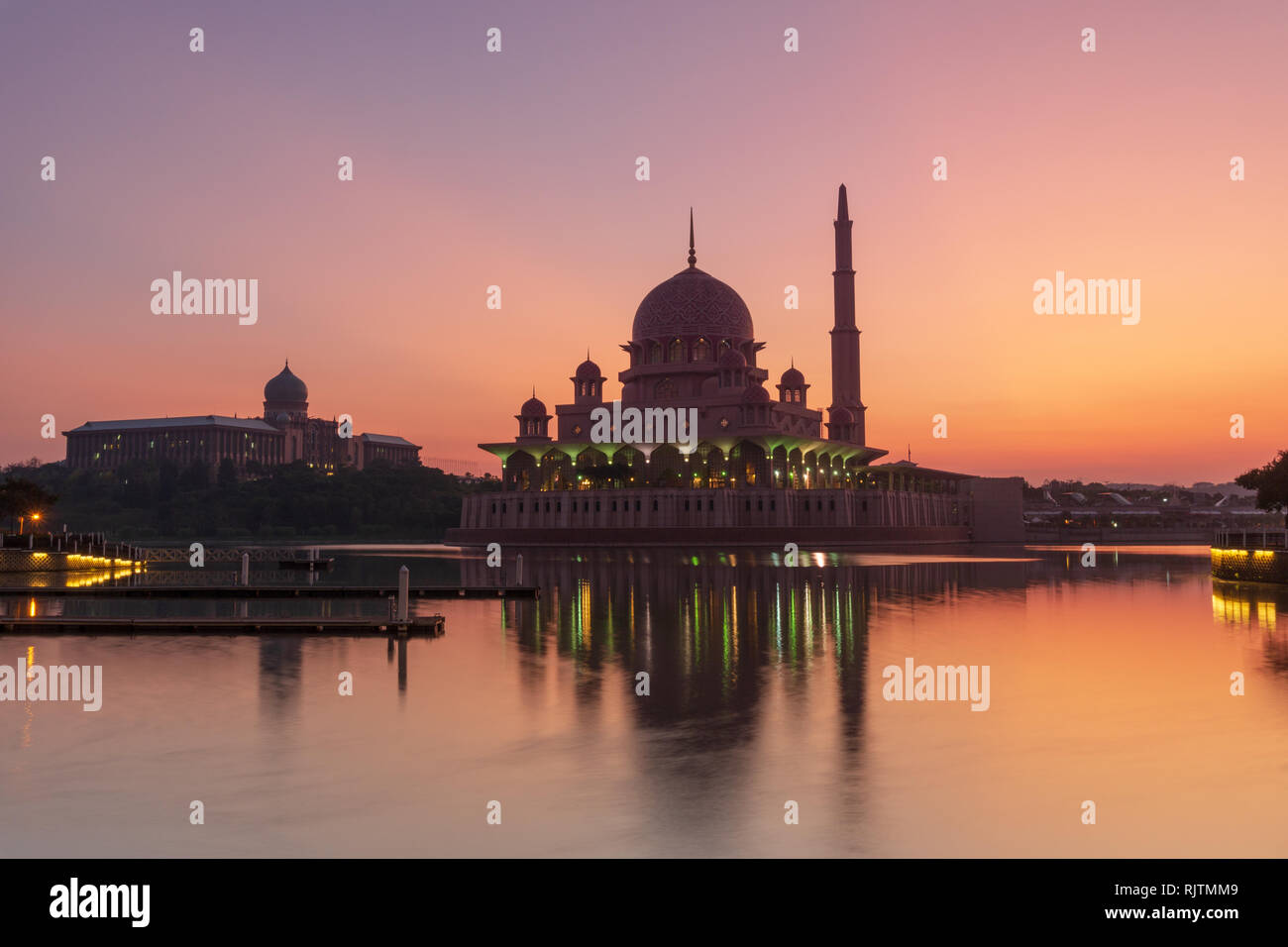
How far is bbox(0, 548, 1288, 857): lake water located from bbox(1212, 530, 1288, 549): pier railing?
2083cm

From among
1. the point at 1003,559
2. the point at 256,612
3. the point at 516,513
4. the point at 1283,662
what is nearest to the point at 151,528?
the point at 516,513

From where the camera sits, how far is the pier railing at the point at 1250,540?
1747 inches

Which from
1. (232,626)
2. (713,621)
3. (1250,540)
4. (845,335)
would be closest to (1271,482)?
(1250,540)

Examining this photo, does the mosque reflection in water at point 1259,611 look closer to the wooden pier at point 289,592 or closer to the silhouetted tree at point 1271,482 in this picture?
the silhouetted tree at point 1271,482

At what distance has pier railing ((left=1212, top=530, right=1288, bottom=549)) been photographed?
44.4 metres

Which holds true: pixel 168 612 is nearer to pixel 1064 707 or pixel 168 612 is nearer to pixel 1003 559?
pixel 1064 707

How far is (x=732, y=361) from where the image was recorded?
4114 inches

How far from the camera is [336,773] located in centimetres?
1158

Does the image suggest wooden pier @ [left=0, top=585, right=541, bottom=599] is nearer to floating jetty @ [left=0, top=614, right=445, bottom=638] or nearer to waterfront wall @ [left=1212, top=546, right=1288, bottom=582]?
floating jetty @ [left=0, top=614, right=445, bottom=638]

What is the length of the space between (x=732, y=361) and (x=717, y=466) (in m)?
10.1

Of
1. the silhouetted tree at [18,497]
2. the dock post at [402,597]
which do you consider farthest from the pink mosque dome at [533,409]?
the dock post at [402,597]
